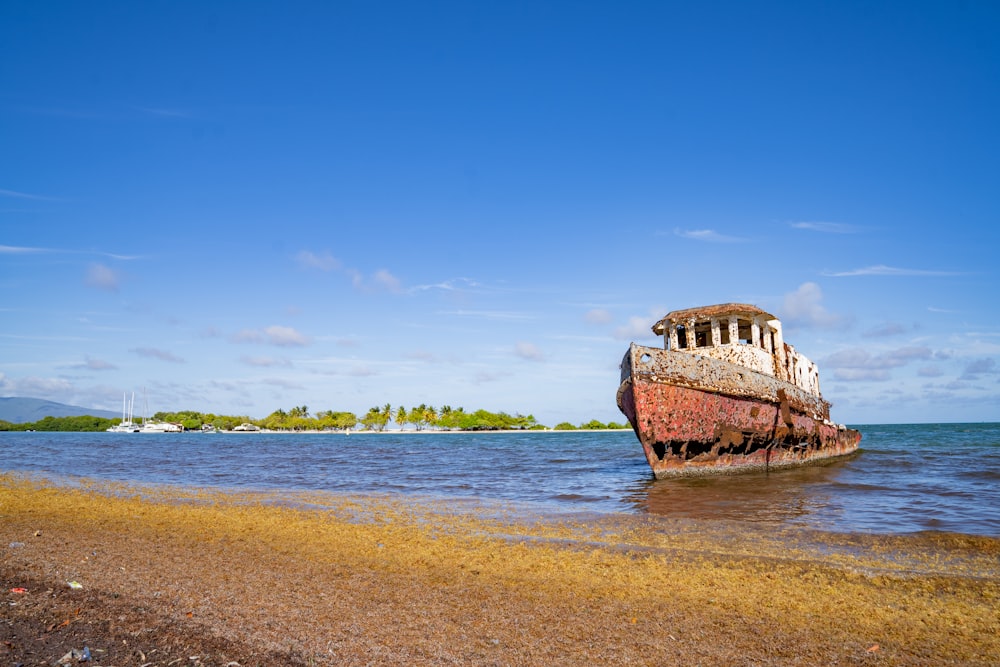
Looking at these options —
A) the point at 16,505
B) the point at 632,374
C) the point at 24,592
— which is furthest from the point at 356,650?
the point at 632,374

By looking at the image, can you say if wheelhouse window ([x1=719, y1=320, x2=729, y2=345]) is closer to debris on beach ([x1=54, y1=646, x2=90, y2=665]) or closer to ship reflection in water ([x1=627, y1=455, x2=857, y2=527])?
ship reflection in water ([x1=627, y1=455, x2=857, y2=527])

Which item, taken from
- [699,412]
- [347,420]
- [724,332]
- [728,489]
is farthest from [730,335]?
[347,420]

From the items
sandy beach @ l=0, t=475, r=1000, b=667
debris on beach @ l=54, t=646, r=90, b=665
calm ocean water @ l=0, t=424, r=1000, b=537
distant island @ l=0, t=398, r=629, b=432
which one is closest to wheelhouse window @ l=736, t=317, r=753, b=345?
calm ocean water @ l=0, t=424, r=1000, b=537

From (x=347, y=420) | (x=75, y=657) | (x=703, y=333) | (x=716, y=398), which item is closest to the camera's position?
(x=75, y=657)

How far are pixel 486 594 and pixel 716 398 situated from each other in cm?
1447

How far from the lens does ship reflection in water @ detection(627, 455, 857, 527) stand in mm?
11422

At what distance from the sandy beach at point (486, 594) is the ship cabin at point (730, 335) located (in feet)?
40.8

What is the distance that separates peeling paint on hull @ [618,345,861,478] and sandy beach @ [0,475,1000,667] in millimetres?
7949

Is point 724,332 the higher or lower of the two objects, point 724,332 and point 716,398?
the higher

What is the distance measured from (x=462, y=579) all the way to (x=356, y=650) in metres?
2.27

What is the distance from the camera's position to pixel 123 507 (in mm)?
11828

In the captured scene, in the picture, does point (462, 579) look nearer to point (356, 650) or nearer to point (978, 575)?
point (356, 650)

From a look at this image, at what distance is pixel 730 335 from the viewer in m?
21.8

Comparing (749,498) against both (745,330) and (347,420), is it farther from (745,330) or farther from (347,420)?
(347,420)
